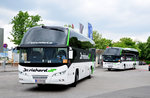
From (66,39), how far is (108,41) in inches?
2740

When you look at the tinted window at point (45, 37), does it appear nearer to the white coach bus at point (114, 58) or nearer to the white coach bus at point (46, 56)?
the white coach bus at point (46, 56)

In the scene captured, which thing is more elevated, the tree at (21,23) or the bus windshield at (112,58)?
the tree at (21,23)

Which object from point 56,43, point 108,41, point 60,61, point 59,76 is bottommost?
point 59,76

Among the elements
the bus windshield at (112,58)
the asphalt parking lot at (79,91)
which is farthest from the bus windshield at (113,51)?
the asphalt parking lot at (79,91)

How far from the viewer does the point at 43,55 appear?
37.5 ft

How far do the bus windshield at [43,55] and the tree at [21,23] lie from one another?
36835 mm

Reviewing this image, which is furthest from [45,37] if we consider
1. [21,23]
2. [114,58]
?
[21,23]

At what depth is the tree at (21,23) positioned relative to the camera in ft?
158

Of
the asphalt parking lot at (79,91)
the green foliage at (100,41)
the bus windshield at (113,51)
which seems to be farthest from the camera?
the green foliage at (100,41)

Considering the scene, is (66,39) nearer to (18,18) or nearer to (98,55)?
(98,55)

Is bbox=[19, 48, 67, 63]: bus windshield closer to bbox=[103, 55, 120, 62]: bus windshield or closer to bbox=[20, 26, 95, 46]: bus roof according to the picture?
bbox=[20, 26, 95, 46]: bus roof

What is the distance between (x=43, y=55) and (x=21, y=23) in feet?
127

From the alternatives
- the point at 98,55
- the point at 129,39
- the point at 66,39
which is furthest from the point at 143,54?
the point at 66,39

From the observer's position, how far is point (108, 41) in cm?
8044
